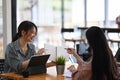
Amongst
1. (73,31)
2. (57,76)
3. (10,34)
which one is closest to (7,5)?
(10,34)

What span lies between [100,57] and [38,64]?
3.12 feet

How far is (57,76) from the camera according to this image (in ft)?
8.87

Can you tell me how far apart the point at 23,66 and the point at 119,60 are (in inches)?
59.2

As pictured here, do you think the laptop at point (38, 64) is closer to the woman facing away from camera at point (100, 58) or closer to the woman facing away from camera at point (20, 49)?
the woman facing away from camera at point (20, 49)

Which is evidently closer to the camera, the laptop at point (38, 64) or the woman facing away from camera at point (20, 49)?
the laptop at point (38, 64)

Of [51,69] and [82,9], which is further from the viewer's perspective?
[82,9]

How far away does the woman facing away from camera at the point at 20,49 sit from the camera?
2.87m

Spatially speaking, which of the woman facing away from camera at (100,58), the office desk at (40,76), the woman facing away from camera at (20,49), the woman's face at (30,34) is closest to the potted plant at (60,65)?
the office desk at (40,76)

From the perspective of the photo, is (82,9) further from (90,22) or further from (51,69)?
(51,69)

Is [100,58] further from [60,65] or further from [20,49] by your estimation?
[20,49]

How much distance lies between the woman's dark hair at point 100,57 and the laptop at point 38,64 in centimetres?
78

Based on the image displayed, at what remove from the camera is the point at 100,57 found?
80.6 inches

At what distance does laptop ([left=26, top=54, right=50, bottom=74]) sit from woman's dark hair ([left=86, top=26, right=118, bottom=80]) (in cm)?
78

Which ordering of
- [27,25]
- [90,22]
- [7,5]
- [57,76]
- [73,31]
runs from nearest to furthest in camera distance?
[57,76], [27,25], [7,5], [73,31], [90,22]
